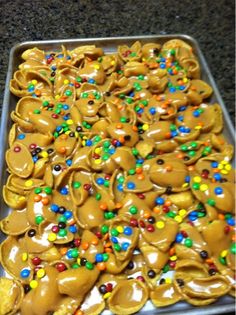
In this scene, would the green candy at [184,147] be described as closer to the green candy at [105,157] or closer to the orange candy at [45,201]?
the green candy at [105,157]

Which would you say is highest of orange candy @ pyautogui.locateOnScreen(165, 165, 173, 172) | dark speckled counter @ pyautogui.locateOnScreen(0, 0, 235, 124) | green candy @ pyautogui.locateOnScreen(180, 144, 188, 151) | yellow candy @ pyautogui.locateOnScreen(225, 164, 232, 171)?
dark speckled counter @ pyautogui.locateOnScreen(0, 0, 235, 124)

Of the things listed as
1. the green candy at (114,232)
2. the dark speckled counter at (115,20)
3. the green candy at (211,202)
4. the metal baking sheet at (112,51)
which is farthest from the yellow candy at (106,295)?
the dark speckled counter at (115,20)

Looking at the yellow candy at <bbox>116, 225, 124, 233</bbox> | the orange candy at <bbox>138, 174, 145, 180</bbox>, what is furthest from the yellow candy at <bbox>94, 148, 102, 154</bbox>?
the yellow candy at <bbox>116, 225, 124, 233</bbox>

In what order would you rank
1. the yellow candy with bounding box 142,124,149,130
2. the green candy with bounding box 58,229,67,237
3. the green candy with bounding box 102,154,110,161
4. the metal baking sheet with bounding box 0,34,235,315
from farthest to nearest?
the yellow candy with bounding box 142,124,149,130 → the green candy with bounding box 102,154,110,161 → the green candy with bounding box 58,229,67,237 → the metal baking sheet with bounding box 0,34,235,315

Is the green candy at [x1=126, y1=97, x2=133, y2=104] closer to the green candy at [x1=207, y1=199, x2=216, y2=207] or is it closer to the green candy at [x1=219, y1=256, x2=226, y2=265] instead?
the green candy at [x1=207, y1=199, x2=216, y2=207]

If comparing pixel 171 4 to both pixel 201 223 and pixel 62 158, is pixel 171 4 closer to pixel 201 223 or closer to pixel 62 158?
pixel 62 158

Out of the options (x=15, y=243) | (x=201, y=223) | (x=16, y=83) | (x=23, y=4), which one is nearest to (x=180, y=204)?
(x=201, y=223)
